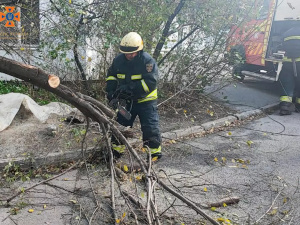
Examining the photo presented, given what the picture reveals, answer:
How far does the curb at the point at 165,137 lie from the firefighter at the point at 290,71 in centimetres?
50

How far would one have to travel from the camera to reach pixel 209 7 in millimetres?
6383

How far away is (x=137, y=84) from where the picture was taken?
444 cm

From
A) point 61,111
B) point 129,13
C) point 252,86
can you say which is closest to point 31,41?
point 61,111

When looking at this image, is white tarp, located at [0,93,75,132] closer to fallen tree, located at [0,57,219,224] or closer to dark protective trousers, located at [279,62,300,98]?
fallen tree, located at [0,57,219,224]

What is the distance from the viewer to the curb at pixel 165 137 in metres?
4.34

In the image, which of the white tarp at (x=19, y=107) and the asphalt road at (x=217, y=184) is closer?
the asphalt road at (x=217, y=184)

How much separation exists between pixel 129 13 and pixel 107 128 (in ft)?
10.0

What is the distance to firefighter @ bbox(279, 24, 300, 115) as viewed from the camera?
779 centimetres

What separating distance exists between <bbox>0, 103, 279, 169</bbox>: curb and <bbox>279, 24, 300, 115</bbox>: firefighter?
0.50m

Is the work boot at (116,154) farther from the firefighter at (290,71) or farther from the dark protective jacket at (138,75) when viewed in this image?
the firefighter at (290,71)

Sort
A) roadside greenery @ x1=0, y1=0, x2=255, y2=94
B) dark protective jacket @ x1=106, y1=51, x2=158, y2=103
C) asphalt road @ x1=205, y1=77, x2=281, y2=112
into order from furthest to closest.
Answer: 1. asphalt road @ x1=205, y1=77, x2=281, y2=112
2. roadside greenery @ x1=0, y1=0, x2=255, y2=94
3. dark protective jacket @ x1=106, y1=51, x2=158, y2=103

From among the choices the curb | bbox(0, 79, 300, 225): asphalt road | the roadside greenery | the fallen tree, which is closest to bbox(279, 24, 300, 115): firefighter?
the curb

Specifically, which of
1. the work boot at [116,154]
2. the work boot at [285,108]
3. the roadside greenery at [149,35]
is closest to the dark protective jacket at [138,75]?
the work boot at [116,154]

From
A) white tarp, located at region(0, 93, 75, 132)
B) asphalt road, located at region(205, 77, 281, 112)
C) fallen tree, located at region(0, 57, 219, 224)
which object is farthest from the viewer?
asphalt road, located at region(205, 77, 281, 112)
